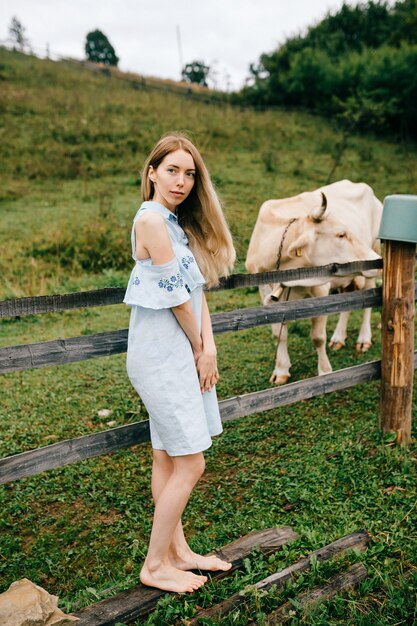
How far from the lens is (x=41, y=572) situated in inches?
118

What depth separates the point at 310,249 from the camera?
5086 mm

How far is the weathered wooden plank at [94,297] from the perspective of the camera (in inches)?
→ 102

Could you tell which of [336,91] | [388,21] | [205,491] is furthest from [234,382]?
[388,21]

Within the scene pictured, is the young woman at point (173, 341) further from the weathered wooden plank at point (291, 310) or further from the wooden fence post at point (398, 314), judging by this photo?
the wooden fence post at point (398, 314)

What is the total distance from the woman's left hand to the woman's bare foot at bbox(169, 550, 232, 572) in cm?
81

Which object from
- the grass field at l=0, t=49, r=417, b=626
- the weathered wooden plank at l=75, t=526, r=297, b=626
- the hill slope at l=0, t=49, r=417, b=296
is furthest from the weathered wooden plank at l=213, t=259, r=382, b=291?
the hill slope at l=0, t=49, r=417, b=296

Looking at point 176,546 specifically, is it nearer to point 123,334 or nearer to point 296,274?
point 123,334

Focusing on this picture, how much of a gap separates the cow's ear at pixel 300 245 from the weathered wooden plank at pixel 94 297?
1031 millimetres

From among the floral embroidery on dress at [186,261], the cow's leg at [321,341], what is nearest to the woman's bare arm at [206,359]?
the floral embroidery on dress at [186,261]

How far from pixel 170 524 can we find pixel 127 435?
0.67m

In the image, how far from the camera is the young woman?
2.33m

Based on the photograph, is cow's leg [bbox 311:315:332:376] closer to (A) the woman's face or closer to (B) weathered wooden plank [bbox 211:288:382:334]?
(B) weathered wooden plank [bbox 211:288:382:334]

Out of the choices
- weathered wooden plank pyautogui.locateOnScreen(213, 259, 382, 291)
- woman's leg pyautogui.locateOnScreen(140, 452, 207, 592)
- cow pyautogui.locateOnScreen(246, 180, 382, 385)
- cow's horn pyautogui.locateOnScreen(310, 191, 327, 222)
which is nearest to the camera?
woman's leg pyautogui.locateOnScreen(140, 452, 207, 592)

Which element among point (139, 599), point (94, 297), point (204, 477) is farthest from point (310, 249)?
point (139, 599)
